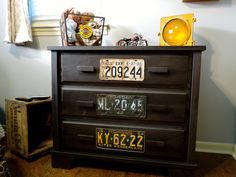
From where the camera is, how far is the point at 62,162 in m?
1.14

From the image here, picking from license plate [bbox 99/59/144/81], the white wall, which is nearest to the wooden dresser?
license plate [bbox 99/59/144/81]

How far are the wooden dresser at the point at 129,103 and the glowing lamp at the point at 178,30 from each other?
0.52ft

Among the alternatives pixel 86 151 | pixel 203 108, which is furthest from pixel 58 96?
pixel 203 108

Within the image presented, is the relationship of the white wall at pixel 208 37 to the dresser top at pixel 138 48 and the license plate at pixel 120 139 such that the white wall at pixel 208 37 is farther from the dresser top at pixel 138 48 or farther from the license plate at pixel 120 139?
the license plate at pixel 120 139

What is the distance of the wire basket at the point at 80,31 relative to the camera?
3.77 feet

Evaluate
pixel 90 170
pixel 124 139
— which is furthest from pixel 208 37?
pixel 90 170

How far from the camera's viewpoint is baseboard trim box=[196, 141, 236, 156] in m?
1.36

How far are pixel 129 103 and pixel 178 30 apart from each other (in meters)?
0.48

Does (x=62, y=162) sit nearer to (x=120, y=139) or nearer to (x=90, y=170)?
(x=90, y=170)

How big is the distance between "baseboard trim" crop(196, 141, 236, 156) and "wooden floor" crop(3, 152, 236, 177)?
0.40 ft

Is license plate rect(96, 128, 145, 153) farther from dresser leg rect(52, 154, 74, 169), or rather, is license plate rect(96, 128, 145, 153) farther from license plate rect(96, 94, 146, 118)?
dresser leg rect(52, 154, 74, 169)

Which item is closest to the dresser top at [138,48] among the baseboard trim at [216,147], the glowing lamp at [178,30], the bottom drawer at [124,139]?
the glowing lamp at [178,30]

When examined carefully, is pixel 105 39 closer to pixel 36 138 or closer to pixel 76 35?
pixel 76 35

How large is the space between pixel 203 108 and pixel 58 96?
38.4 inches
